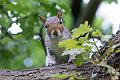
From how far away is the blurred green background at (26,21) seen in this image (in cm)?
447

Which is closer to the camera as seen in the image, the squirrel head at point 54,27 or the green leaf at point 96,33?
the green leaf at point 96,33

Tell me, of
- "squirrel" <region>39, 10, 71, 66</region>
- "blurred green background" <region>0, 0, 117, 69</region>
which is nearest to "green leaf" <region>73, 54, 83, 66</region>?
"squirrel" <region>39, 10, 71, 66</region>

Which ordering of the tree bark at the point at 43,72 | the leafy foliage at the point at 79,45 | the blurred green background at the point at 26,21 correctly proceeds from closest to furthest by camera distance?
1. the leafy foliage at the point at 79,45
2. the tree bark at the point at 43,72
3. the blurred green background at the point at 26,21

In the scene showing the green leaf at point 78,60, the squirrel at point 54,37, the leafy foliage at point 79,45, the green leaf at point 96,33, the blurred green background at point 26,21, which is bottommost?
the green leaf at point 78,60

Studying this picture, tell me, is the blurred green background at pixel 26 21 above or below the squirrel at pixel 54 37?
above

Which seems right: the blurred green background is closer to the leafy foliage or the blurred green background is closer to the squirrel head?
the squirrel head

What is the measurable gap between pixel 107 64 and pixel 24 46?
3043 millimetres

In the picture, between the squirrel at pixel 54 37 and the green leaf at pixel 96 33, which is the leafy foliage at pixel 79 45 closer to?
the green leaf at pixel 96 33

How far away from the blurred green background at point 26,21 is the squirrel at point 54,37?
1.97ft

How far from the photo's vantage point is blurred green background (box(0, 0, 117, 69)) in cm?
447

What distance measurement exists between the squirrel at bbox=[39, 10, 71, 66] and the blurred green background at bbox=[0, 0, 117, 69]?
0.60 metres

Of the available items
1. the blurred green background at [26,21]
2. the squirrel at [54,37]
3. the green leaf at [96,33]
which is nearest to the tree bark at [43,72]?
the green leaf at [96,33]

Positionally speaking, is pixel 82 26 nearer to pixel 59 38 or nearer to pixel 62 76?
pixel 62 76

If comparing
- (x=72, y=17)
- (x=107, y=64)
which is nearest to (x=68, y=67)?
(x=107, y=64)
